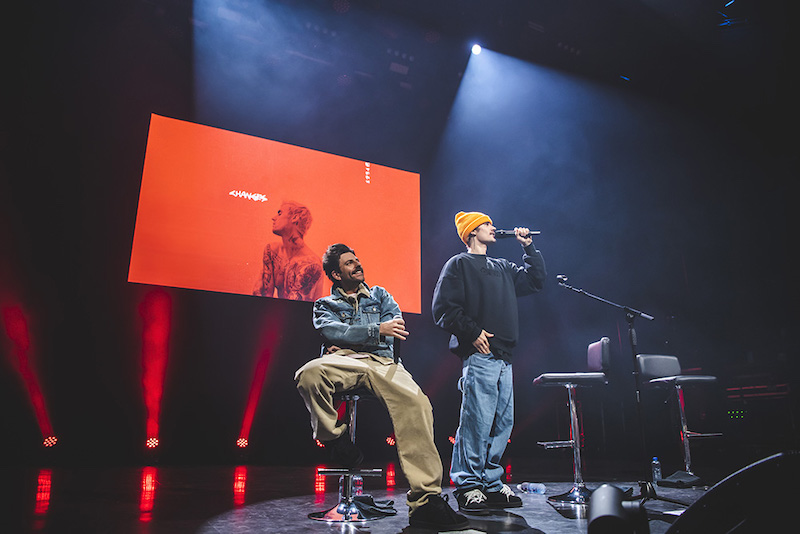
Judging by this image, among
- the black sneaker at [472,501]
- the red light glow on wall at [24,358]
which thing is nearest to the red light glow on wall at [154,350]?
the red light glow on wall at [24,358]

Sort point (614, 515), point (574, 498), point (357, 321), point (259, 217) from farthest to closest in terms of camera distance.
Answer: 1. point (259, 217)
2. point (574, 498)
3. point (357, 321)
4. point (614, 515)

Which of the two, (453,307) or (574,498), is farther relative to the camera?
(453,307)

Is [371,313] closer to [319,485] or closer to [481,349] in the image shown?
[481,349]

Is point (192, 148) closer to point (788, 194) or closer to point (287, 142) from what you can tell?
point (287, 142)

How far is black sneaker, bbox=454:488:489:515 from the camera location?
2.35 meters

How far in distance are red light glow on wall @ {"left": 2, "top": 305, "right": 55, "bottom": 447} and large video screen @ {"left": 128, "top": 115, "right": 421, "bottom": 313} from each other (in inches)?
34.9

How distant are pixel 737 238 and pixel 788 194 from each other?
23.6 inches

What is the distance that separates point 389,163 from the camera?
543cm

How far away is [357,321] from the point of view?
242 centimetres

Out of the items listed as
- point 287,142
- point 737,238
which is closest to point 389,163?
point 287,142

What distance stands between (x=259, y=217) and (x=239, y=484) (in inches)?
91.7

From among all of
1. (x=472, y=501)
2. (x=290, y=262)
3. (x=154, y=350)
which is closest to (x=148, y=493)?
(x=472, y=501)

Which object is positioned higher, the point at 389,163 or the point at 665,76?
the point at 665,76

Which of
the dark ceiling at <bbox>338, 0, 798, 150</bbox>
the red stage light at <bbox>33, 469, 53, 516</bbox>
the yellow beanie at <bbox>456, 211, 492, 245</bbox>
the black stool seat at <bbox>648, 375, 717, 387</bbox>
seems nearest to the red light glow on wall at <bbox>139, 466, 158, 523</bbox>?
the red stage light at <bbox>33, 469, 53, 516</bbox>
